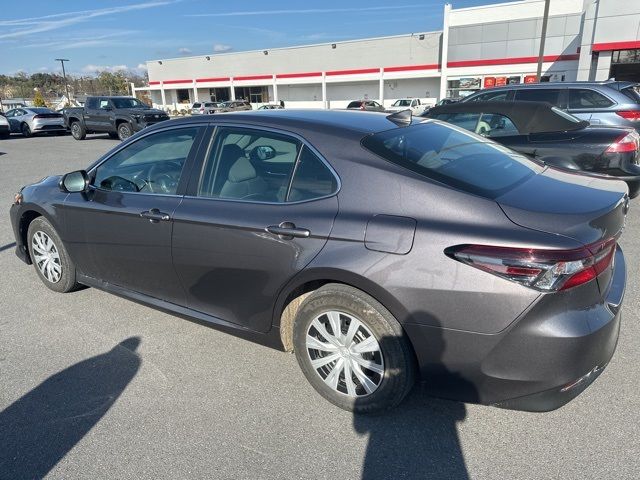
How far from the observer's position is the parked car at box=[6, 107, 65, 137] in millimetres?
23219

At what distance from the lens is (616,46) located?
27.7 m

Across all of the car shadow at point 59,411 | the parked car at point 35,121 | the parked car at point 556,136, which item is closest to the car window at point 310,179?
the car shadow at point 59,411

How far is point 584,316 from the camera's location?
7.19 ft

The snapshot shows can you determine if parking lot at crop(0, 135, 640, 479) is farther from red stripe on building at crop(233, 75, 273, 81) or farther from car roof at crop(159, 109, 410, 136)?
red stripe on building at crop(233, 75, 273, 81)

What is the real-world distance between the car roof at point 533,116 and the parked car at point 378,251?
10.8ft

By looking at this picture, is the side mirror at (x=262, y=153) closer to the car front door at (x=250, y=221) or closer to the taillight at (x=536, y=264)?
the car front door at (x=250, y=221)

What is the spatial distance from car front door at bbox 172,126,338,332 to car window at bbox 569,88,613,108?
6.91m

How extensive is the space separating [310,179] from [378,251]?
64 cm

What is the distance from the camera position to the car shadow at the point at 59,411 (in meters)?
2.44

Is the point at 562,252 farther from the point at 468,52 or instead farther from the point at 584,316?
the point at 468,52

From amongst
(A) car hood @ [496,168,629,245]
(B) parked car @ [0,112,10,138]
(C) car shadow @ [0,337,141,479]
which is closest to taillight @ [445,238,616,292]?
(A) car hood @ [496,168,629,245]

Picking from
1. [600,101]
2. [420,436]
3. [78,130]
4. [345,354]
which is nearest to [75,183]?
[345,354]

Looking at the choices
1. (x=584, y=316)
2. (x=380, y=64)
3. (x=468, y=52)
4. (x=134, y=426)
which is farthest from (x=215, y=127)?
(x=380, y=64)

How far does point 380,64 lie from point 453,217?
50427mm
